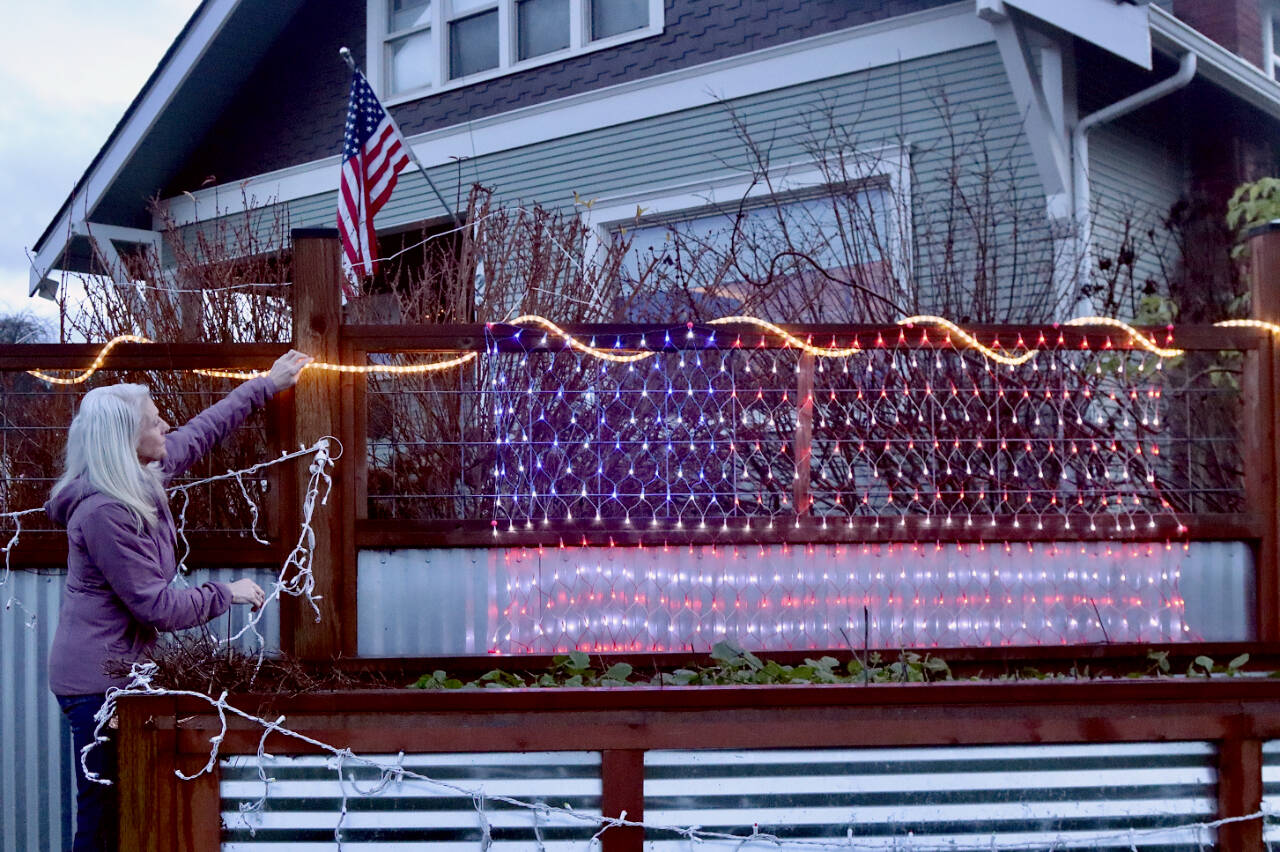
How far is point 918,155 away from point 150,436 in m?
6.14

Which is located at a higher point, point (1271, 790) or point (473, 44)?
point (473, 44)

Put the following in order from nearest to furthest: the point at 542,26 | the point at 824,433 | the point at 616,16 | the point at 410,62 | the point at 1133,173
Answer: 1. the point at 824,433
2. the point at 1133,173
3. the point at 616,16
4. the point at 542,26
5. the point at 410,62

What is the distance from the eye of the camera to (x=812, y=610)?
4.35 metres

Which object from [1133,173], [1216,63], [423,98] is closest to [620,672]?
[1133,173]

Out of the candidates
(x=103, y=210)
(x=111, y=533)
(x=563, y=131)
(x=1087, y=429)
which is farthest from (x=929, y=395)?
(x=103, y=210)

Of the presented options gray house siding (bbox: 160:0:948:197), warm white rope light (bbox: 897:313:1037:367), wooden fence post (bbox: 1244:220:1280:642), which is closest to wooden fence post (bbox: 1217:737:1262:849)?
warm white rope light (bbox: 897:313:1037:367)

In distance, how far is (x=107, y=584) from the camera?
10.5ft

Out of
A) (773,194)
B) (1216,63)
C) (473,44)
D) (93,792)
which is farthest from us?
(473,44)

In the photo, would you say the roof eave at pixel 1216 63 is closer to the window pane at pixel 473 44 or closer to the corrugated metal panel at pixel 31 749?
the window pane at pixel 473 44

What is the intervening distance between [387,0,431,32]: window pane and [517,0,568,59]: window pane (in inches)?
50.7

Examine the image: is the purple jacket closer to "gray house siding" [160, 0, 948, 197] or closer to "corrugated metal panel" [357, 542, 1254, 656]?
"corrugated metal panel" [357, 542, 1254, 656]

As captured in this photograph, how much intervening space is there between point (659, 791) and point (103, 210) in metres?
12.2

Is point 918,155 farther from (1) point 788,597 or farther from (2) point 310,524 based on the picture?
(2) point 310,524

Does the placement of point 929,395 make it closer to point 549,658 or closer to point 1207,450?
point 1207,450
